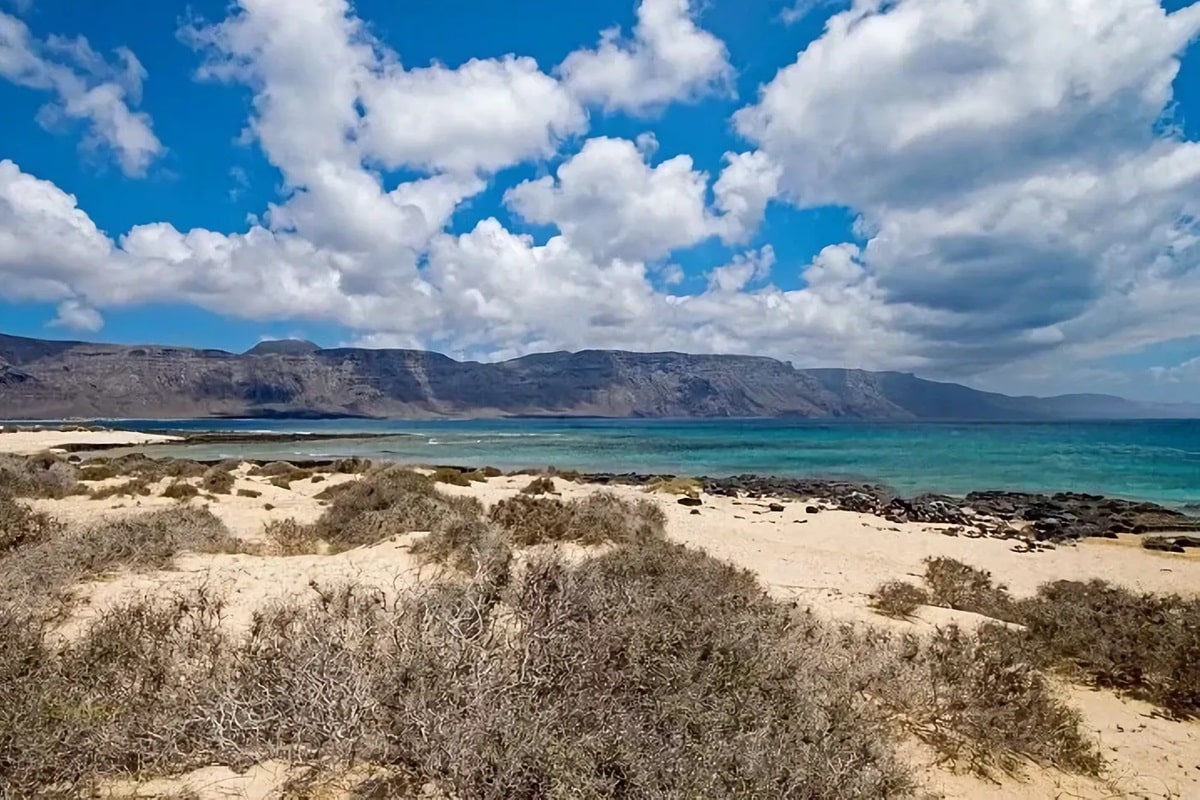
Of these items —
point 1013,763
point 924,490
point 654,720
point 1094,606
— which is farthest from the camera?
point 924,490

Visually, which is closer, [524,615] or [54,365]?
[524,615]

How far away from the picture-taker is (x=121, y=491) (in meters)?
16.3

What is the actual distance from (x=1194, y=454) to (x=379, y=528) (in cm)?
5699

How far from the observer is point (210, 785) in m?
3.18

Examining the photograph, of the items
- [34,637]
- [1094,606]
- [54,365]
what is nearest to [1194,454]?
[1094,606]

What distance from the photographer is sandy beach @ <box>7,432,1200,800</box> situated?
4.55 metres

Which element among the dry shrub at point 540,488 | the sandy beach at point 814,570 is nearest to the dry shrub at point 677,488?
the sandy beach at point 814,570

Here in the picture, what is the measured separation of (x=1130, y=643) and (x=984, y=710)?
10.1 feet

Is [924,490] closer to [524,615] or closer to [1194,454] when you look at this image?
[524,615]

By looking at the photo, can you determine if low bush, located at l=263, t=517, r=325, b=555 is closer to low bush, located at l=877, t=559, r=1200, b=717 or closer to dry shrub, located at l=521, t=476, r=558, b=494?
dry shrub, located at l=521, t=476, r=558, b=494

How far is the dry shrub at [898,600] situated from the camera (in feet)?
26.1

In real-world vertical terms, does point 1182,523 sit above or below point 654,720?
below

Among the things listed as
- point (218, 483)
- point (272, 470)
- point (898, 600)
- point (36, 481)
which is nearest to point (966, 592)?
point (898, 600)

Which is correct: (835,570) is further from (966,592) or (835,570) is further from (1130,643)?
(1130,643)
